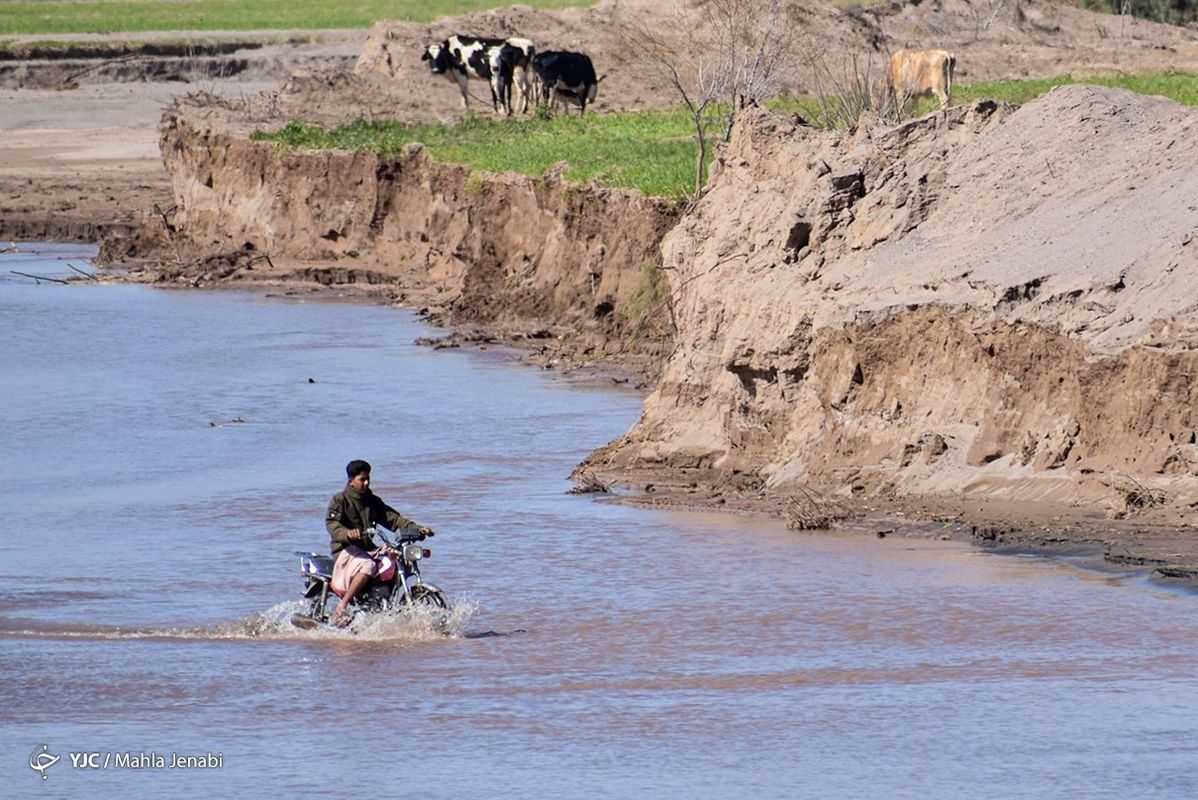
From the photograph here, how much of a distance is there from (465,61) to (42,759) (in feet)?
98.8

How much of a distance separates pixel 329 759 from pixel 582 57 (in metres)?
28.0

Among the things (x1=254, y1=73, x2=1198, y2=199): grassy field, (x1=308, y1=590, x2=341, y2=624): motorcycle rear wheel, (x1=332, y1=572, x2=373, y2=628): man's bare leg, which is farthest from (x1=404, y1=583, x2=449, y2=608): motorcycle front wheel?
(x1=254, y1=73, x2=1198, y2=199): grassy field

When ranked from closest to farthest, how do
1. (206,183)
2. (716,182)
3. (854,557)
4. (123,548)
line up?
(854,557), (123,548), (716,182), (206,183)

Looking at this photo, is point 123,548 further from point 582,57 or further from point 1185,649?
point 582,57

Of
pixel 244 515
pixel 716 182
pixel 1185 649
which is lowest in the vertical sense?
pixel 244 515

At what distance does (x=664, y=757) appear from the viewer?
28.0 ft

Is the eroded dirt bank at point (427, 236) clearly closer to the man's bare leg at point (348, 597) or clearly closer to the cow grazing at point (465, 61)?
the cow grazing at point (465, 61)

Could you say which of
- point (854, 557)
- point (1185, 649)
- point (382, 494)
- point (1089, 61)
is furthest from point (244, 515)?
point (1089, 61)

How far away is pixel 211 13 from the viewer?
77000 mm

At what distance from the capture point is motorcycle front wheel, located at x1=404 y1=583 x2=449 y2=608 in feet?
35.0

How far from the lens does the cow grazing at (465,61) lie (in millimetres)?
37031

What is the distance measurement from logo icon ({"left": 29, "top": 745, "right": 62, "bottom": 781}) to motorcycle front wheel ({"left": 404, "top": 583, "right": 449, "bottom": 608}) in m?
2.44

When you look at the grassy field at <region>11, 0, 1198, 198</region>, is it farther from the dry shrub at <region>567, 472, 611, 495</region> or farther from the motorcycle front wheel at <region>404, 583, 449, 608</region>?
the motorcycle front wheel at <region>404, 583, 449, 608</region>

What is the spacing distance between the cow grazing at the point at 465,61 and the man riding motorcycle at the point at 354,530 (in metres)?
26.2
